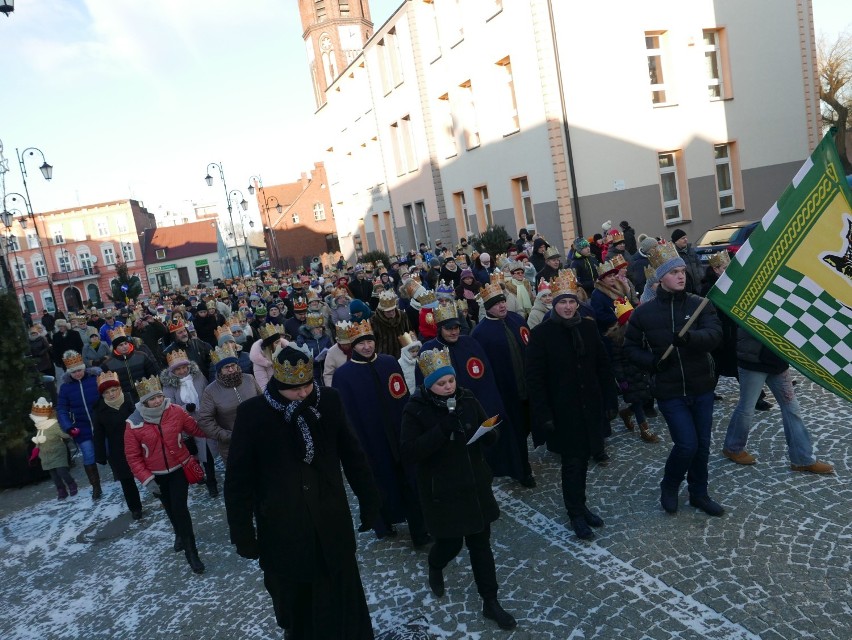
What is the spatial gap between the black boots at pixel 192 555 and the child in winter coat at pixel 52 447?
3794mm

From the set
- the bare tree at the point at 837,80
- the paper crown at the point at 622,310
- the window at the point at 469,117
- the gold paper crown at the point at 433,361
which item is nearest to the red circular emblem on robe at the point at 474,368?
the gold paper crown at the point at 433,361

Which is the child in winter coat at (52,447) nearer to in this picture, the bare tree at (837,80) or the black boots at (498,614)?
the black boots at (498,614)

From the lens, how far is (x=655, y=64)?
2064 cm

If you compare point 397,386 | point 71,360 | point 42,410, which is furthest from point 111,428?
point 397,386

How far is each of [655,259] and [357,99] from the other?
32.4 metres

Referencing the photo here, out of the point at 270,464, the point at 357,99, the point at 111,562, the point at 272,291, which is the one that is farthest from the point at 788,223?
the point at 357,99

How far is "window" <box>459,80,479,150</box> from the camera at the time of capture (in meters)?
25.0

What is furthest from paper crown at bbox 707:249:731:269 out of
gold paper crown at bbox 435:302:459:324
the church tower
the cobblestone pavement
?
the church tower

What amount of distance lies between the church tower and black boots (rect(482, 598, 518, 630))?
4901 cm

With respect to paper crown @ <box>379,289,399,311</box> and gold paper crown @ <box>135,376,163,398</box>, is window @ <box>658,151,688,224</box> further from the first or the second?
gold paper crown @ <box>135,376,163,398</box>

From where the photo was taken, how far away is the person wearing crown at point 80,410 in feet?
27.4

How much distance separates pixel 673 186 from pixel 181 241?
72104 millimetres

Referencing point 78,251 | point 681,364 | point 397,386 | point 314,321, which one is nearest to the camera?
point 681,364

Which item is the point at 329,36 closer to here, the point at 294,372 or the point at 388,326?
the point at 388,326
